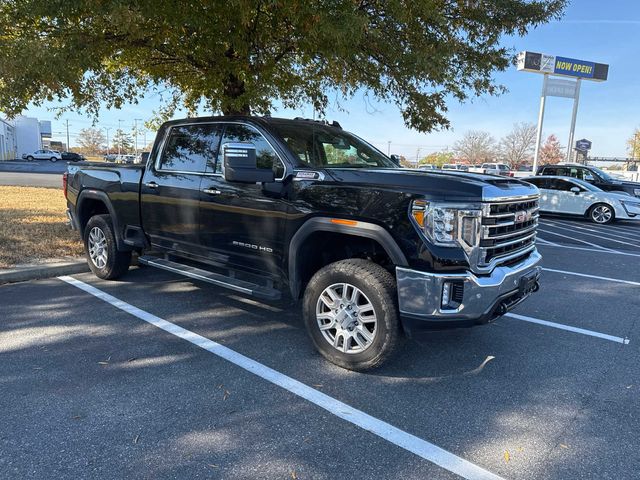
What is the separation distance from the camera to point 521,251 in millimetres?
4027

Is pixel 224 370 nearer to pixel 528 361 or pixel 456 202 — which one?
pixel 456 202

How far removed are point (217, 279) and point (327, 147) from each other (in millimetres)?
1644

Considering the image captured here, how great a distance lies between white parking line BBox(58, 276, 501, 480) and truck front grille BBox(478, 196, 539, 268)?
132cm

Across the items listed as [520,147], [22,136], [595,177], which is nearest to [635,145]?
[520,147]

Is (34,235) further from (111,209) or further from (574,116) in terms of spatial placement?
(574,116)

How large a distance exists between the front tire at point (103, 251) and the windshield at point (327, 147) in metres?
2.74

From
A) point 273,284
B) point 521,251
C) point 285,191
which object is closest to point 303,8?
point 285,191

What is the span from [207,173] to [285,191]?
109cm

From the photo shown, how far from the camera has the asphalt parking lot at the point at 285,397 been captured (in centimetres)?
262

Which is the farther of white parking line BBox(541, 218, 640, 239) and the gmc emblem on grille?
white parking line BBox(541, 218, 640, 239)

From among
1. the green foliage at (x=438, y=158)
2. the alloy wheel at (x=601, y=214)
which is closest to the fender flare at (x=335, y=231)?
the alloy wheel at (x=601, y=214)

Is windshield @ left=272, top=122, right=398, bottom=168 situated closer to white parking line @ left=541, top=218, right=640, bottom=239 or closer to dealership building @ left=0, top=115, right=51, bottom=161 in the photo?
white parking line @ left=541, top=218, right=640, bottom=239

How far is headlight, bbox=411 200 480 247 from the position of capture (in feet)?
10.8

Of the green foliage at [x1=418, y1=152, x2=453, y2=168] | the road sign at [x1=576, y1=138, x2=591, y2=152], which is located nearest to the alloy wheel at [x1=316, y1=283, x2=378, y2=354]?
the road sign at [x1=576, y1=138, x2=591, y2=152]
